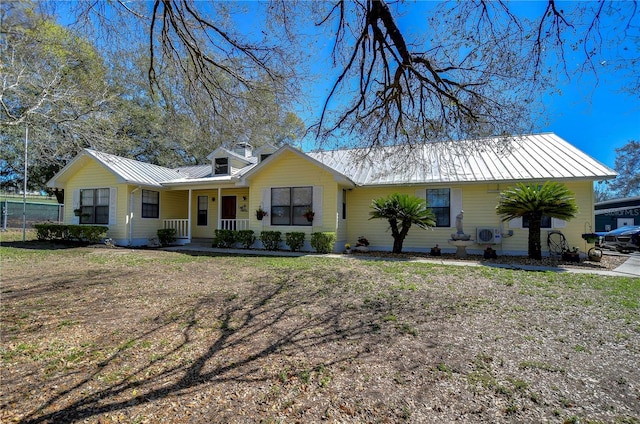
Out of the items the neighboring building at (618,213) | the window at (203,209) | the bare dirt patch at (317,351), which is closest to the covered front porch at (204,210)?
the window at (203,209)

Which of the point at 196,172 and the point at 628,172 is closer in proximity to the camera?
the point at 196,172

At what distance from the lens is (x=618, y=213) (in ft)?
77.8

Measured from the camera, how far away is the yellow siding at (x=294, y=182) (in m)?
12.3

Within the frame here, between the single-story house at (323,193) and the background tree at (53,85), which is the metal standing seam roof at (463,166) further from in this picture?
the background tree at (53,85)

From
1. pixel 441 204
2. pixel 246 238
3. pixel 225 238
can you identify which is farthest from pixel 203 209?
pixel 441 204

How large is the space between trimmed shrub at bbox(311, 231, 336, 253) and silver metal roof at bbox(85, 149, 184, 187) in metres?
7.81

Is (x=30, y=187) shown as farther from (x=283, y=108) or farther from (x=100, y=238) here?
(x=283, y=108)

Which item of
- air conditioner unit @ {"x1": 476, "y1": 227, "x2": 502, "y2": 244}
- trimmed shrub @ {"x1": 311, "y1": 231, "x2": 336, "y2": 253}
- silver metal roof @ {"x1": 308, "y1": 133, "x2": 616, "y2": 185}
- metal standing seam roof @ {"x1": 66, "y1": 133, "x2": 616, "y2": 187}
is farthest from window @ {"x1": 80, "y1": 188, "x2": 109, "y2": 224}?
air conditioner unit @ {"x1": 476, "y1": 227, "x2": 502, "y2": 244}

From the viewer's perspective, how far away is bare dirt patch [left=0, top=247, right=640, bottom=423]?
2.57 metres

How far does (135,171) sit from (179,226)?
305 centimetres

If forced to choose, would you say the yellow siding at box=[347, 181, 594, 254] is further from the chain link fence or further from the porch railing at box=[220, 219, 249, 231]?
the chain link fence

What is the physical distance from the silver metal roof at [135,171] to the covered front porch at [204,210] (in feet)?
3.29

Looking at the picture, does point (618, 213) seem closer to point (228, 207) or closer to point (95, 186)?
point (228, 207)

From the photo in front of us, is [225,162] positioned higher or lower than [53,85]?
lower
